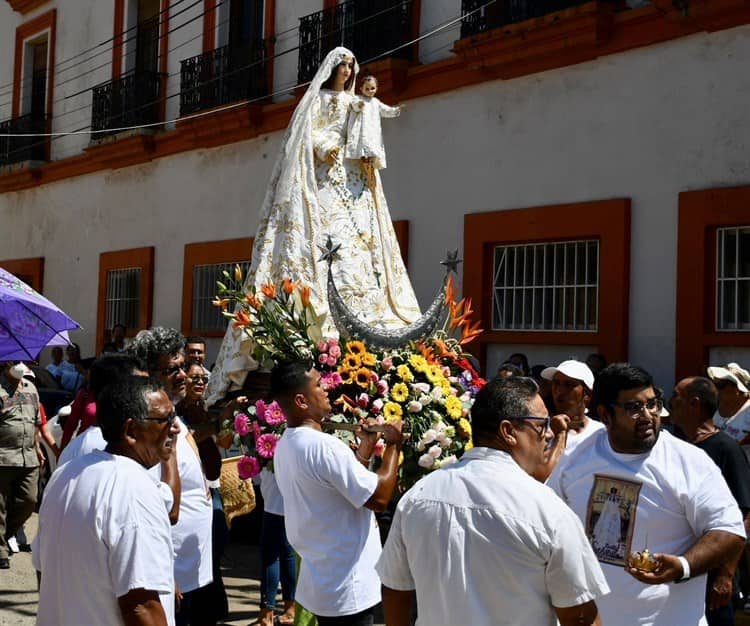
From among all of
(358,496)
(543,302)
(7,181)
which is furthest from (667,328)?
(7,181)

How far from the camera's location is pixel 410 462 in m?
5.66

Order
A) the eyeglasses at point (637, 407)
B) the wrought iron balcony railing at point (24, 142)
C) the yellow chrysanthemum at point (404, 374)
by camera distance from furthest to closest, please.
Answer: the wrought iron balcony railing at point (24, 142) → the yellow chrysanthemum at point (404, 374) → the eyeglasses at point (637, 407)

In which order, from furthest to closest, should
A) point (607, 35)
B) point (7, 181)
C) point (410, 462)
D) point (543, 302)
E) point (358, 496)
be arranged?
point (7, 181) → point (543, 302) → point (607, 35) → point (410, 462) → point (358, 496)

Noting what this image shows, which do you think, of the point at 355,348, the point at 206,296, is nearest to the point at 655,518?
the point at 355,348

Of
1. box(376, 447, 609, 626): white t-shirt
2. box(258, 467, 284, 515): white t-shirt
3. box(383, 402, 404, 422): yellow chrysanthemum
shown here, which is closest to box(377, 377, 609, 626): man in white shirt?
box(376, 447, 609, 626): white t-shirt

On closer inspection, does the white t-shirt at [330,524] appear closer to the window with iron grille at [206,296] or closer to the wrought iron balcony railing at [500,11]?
the wrought iron balcony railing at [500,11]

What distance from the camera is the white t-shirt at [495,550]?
2979 mm

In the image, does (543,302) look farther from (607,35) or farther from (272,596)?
(272,596)

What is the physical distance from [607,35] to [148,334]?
21.9 feet

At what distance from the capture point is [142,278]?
17.0 meters

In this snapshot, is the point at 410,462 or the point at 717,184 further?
the point at 717,184

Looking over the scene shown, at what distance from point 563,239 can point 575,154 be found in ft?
2.59

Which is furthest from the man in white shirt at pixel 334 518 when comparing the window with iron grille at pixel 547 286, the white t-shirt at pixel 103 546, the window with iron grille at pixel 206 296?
the window with iron grille at pixel 206 296

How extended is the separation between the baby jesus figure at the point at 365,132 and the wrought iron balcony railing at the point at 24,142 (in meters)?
13.4
